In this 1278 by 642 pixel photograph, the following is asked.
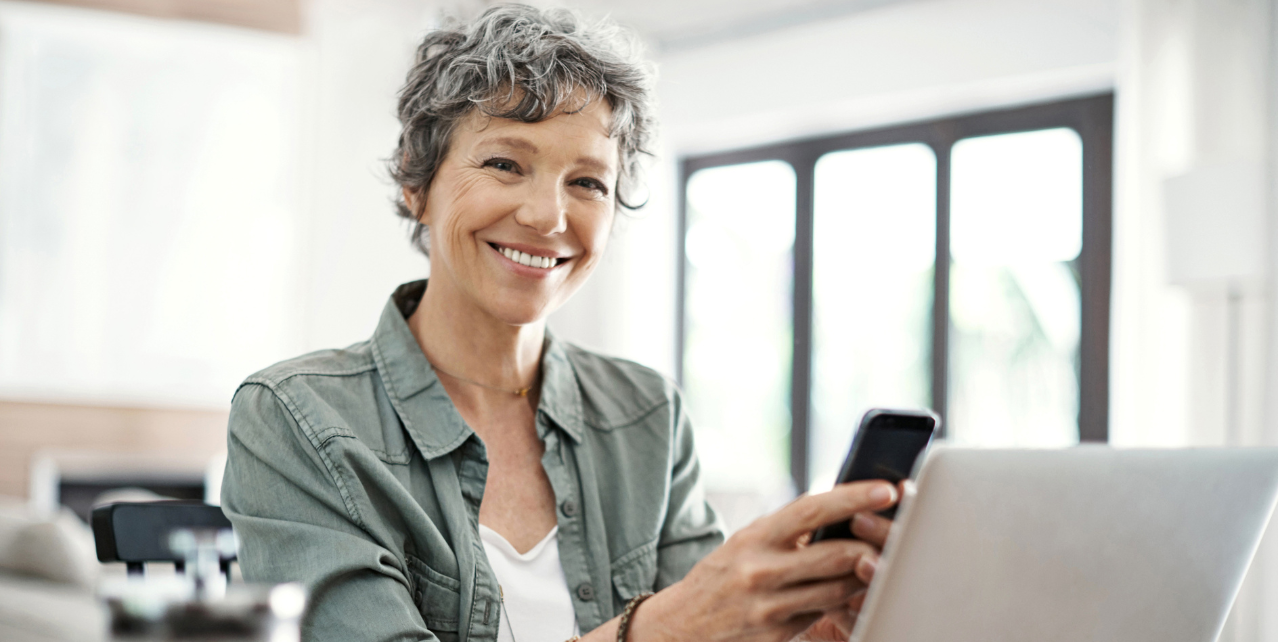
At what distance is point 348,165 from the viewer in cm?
476

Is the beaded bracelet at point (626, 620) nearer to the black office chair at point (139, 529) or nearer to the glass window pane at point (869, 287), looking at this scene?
the black office chair at point (139, 529)

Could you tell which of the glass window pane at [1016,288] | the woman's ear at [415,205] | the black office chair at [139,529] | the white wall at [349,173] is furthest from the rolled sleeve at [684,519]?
the white wall at [349,173]

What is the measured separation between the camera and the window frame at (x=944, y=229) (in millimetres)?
3936

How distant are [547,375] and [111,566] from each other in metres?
0.54

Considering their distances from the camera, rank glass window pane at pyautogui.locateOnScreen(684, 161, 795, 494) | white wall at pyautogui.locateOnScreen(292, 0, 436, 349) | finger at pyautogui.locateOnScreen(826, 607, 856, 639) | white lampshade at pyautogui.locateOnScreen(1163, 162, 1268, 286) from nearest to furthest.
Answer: finger at pyautogui.locateOnScreen(826, 607, 856, 639), white lampshade at pyautogui.locateOnScreen(1163, 162, 1268, 286), white wall at pyautogui.locateOnScreen(292, 0, 436, 349), glass window pane at pyautogui.locateOnScreen(684, 161, 795, 494)

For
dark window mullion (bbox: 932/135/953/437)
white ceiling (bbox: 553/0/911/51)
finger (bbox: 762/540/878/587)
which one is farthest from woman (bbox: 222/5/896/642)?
white ceiling (bbox: 553/0/911/51)

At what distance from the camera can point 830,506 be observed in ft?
2.09

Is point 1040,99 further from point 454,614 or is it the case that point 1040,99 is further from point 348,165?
point 454,614

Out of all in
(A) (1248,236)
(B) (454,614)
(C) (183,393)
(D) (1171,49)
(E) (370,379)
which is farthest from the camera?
(C) (183,393)

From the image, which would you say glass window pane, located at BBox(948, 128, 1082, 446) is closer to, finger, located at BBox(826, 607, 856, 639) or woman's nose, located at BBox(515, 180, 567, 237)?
woman's nose, located at BBox(515, 180, 567, 237)

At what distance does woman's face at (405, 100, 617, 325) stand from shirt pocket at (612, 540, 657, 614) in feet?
1.01

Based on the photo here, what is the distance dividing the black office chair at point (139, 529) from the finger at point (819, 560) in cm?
64

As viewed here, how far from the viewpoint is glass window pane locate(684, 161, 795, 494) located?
16.0ft

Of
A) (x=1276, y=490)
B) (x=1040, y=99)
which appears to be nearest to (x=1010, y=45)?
(x=1040, y=99)
